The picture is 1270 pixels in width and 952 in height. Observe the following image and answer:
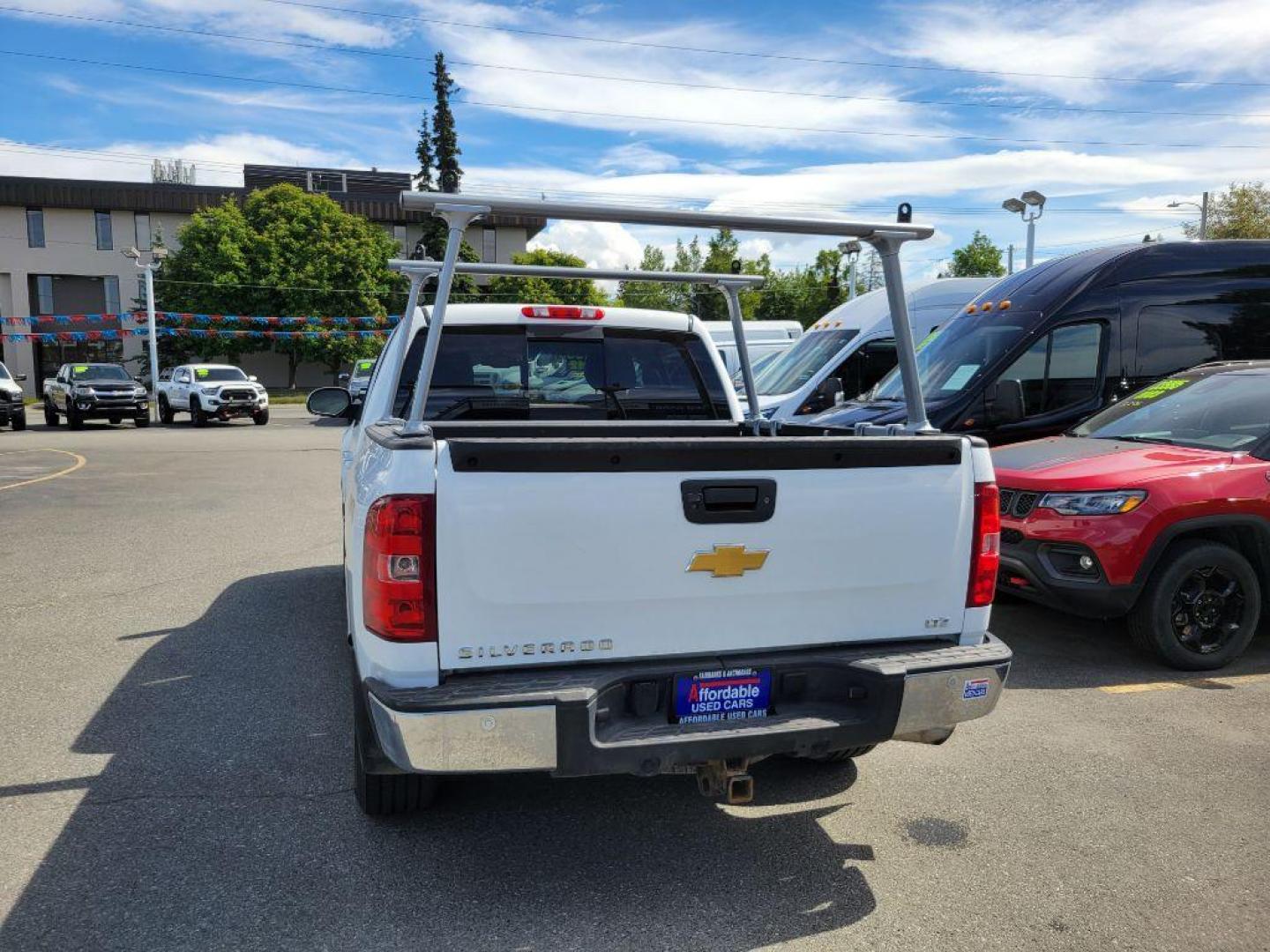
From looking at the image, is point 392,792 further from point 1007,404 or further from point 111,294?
point 111,294

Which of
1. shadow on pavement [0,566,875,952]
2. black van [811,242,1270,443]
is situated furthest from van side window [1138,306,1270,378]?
shadow on pavement [0,566,875,952]

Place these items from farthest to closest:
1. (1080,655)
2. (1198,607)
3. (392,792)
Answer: (1080,655) → (1198,607) → (392,792)

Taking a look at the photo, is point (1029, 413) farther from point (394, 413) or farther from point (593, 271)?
point (394, 413)

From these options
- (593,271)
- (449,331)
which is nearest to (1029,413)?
(593,271)

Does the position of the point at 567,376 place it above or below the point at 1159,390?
above

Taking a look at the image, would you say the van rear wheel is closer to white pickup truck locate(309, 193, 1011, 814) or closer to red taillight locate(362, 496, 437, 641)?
white pickup truck locate(309, 193, 1011, 814)

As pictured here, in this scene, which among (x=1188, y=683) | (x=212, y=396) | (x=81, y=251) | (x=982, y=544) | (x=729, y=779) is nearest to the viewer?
(x=729, y=779)

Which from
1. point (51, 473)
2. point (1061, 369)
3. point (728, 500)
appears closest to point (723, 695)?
point (728, 500)

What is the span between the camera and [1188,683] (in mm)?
5238

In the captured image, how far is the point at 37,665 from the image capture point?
17.9ft

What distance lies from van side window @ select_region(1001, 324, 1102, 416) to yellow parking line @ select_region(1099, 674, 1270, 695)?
2963 mm

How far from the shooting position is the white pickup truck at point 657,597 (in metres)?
2.69

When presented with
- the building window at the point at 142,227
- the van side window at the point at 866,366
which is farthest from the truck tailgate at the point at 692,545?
the building window at the point at 142,227

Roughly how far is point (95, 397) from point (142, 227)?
3825 centimetres
